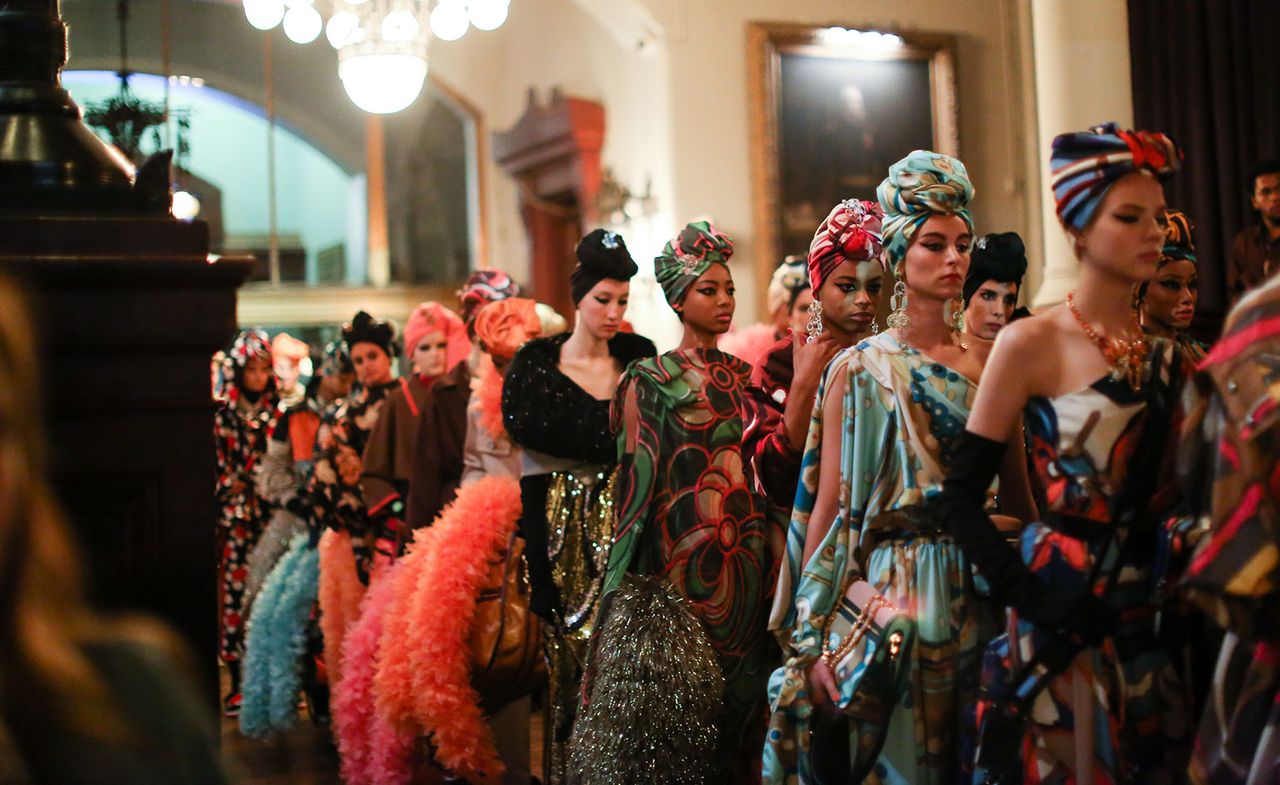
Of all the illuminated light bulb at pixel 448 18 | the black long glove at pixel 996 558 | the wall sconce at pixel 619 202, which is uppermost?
the illuminated light bulb at pixel 448 18

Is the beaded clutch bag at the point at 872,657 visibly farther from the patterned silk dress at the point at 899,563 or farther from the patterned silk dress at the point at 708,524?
the patterned silk dress at the point at 708,524

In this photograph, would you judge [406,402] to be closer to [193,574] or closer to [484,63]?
[193,574]

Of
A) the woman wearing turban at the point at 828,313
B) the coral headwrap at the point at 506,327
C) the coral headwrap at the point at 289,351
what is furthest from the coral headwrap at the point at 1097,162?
the coral headwrap at the point at 289,351

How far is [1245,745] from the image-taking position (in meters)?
2.04

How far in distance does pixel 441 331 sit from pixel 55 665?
5.13 m

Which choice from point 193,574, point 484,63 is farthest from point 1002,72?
point 193,574

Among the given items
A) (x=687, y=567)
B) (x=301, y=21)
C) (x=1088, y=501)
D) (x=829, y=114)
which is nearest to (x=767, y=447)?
(x=687, y=567)

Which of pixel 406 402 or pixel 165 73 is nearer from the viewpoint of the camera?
pixel 406 402

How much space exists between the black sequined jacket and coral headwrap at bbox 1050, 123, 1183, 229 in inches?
83.8

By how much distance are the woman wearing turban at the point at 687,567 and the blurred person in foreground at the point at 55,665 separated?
2396 millimetres

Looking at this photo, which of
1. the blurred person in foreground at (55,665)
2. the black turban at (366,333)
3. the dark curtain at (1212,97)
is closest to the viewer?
the blurred person in foreground at (55,665)

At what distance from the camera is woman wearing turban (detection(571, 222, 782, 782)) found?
12.0 ft

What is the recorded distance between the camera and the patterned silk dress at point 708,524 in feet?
12.4

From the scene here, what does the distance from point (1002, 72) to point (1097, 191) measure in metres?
8.75
